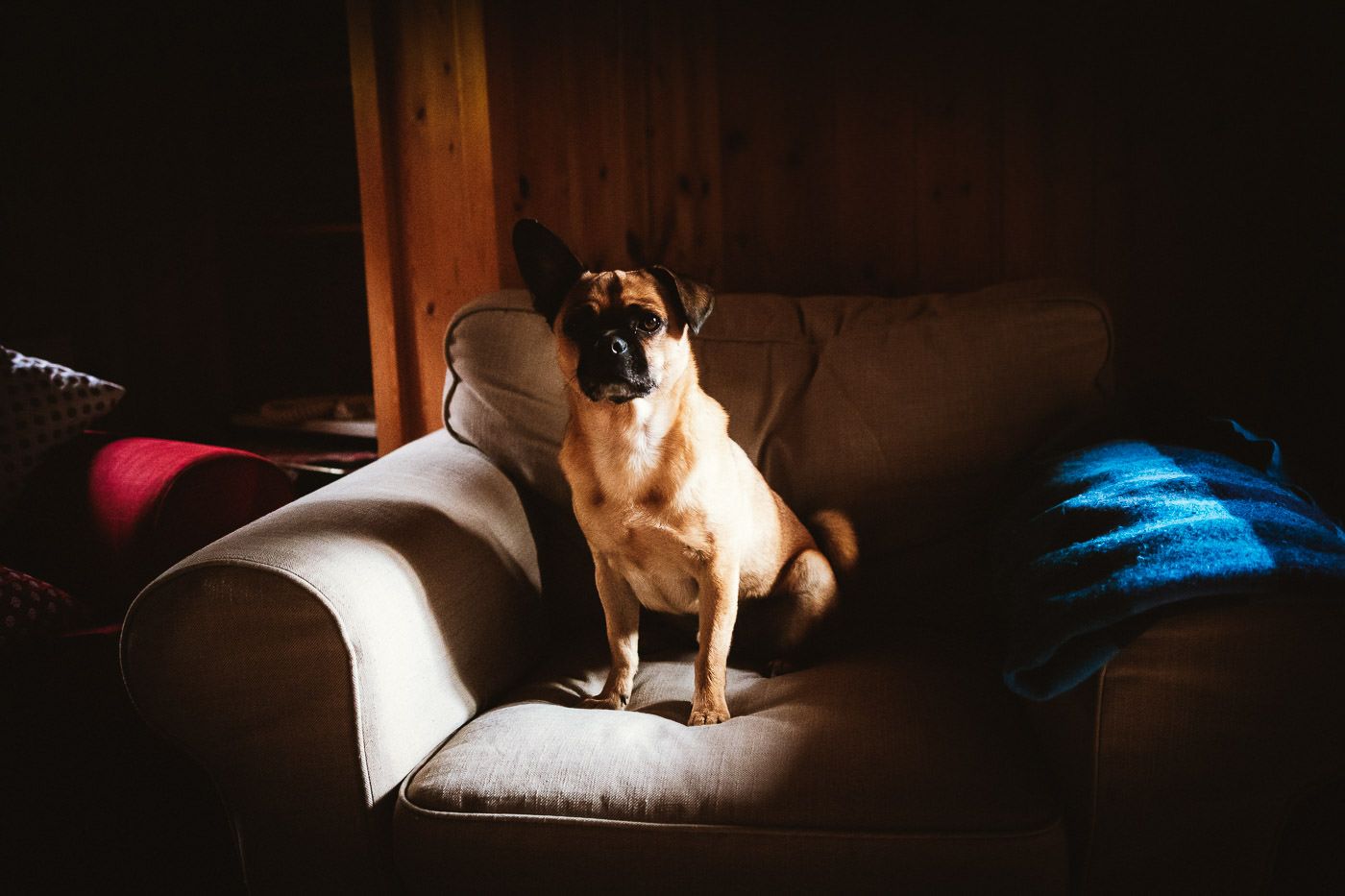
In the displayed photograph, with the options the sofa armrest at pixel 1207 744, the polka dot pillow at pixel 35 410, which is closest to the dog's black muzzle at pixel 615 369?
the sofa armrest at pixel 1207 744

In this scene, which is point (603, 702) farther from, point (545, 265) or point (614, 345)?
point (545, 265)

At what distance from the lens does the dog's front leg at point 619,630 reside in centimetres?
151

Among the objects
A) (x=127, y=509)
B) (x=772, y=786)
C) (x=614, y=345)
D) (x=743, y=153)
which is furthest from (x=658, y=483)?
(x=743, y=153)

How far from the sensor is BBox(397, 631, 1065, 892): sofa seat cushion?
1043 millimetres

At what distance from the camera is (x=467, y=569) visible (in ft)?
4.86

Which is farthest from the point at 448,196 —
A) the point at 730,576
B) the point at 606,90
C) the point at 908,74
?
the point at 730,576

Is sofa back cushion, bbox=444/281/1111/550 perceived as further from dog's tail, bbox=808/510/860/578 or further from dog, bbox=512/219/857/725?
dog, bbox=512/219/857/725

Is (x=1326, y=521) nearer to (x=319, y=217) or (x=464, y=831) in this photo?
(x=464, y=831)

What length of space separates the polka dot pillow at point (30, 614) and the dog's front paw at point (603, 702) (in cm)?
98

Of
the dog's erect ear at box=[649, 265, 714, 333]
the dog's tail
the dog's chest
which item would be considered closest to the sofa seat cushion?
Answer: the dog's chest

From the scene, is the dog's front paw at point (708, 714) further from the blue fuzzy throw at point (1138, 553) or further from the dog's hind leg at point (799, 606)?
the blue fuzzy throw at point (1138, 553)

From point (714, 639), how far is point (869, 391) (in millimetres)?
657

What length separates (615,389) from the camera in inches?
56.3

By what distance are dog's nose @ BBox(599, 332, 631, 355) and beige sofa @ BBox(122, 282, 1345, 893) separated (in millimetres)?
433
